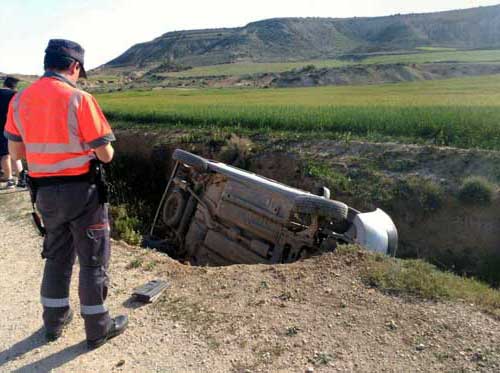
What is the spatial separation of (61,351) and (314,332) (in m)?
2.13

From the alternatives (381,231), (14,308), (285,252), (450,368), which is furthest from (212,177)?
(450,368)

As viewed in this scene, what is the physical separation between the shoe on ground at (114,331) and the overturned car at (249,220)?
2.48 m

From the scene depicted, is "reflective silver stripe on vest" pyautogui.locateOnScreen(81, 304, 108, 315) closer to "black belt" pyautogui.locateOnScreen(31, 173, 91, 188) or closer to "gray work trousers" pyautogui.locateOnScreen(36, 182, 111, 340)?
"gray work trousers" pyautogui.locateOnScreen(36, 182, 111, 340)

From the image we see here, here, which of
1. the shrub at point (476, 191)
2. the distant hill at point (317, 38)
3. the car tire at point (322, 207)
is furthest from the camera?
the distant hill at point (317, 38)

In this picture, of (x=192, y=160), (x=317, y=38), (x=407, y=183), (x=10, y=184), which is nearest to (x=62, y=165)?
(x=192, y=160)

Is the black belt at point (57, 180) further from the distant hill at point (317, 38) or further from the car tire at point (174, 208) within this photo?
the distant hill at point (317, 38)

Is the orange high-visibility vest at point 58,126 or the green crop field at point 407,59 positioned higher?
the green crop field at point 407,59

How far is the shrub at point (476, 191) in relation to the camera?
7879 mm

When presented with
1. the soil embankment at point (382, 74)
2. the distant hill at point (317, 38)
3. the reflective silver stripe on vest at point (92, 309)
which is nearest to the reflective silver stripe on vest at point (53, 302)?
the reflective silver stripe on vest at point (92, 309)

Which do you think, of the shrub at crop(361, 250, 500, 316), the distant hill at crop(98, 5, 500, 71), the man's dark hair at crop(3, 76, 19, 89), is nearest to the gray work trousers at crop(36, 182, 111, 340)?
the shrub at crop(361, 250, 500, 316)

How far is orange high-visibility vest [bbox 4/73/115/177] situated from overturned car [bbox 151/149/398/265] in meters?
2.86

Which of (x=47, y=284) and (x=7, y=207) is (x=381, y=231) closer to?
(x=47, y=284)

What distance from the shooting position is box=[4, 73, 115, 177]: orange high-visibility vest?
344 cm

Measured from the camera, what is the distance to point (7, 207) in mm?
8609
